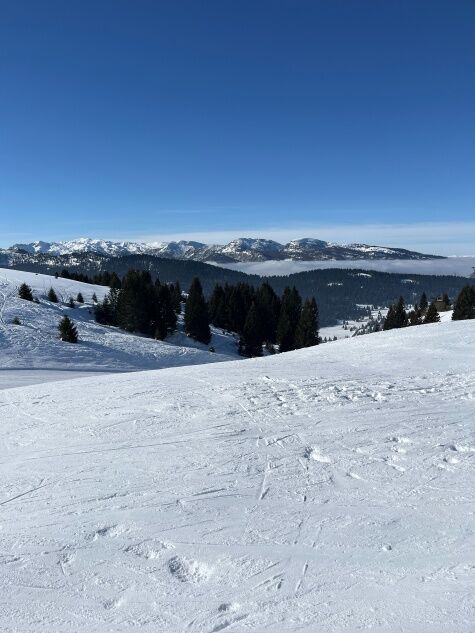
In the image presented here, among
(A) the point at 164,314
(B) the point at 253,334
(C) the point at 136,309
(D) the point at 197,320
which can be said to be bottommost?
(B) the point at 253,334

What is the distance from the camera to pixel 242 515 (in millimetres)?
5734

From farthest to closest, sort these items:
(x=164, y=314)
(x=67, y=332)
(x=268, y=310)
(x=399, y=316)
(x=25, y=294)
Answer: (x=399, y=316), (x=268, y=310), (x=164, y=314), (x=25, y=294), (x=67, y=332)

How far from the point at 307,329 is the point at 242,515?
43217 mm

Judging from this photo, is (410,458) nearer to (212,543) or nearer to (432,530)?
(432,530)

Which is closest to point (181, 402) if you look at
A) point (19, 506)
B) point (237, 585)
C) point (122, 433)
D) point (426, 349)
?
point (122, 433)

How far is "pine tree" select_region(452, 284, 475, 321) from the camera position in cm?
5178

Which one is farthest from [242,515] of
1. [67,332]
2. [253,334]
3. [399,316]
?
[399,316]

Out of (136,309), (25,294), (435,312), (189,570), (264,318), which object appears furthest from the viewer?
(264,318)

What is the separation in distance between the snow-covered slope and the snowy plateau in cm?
1469

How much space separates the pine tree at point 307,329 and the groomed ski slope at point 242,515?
119ft

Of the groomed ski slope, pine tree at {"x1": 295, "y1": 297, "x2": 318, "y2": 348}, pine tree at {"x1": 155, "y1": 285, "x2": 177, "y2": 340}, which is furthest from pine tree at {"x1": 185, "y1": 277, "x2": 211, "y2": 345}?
the groomed ski slope

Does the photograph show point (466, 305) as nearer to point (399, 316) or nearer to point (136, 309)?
point (399, 316)

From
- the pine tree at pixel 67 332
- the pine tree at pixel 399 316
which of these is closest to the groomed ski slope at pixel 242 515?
the pine tree at pixel 67 332

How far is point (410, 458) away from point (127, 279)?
41.2 meters
